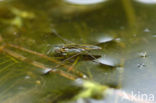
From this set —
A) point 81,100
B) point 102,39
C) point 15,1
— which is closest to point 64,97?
point 81,100

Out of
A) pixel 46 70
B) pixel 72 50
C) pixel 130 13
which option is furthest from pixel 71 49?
pixel 130 13

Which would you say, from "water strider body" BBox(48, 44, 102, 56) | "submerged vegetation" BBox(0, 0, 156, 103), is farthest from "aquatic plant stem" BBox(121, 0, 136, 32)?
"water strider body" BBox(48, 44, 102, 56)

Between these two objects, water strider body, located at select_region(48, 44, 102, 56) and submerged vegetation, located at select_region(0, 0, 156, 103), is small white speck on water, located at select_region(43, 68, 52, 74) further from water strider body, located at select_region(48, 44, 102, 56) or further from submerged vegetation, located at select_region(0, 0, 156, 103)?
water strider body, located at select_region(48, 44, 102, 56)

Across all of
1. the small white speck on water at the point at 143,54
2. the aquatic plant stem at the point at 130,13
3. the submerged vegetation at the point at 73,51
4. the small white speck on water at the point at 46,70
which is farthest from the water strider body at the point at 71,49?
the aquatic plant stem at the point at 130,13

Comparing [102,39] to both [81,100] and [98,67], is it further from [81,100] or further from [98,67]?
[81,100]

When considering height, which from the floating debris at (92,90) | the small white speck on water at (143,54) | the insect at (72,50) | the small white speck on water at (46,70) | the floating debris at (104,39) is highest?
the floating debris at (104,39)

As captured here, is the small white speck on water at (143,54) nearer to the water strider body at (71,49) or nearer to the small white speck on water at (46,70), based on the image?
the water strider body at (71,49)

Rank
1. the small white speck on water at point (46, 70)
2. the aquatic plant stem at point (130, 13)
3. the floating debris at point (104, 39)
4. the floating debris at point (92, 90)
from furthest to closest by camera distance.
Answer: the aquatic plant stem at point (130, 13) → the floating debris at point (104, 39) → the small white speck on water at point (46, 70) → the floating debris at point (92, 90)

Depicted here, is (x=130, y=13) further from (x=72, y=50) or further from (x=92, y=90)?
(x=92, y=90)
